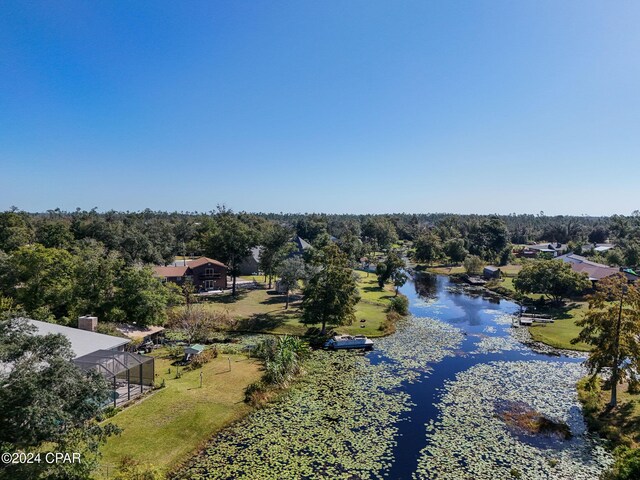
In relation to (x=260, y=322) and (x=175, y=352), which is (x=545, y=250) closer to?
(x=260, y=322)

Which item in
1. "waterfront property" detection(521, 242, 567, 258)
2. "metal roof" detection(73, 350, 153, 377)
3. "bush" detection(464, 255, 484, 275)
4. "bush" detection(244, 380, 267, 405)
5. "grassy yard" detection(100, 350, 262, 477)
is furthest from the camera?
"waterfront property" detection(521, 242, 567, 258)

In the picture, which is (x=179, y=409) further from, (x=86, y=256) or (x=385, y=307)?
(x=385, y=307)

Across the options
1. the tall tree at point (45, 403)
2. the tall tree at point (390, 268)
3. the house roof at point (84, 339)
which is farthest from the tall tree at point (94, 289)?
the tall tree at point (390, 268)

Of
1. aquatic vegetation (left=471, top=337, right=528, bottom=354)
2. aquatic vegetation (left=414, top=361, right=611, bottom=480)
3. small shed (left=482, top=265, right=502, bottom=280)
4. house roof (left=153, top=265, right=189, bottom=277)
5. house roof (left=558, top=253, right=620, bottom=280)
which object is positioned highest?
house roof (left=558, top=253, right=620, bottom=280)

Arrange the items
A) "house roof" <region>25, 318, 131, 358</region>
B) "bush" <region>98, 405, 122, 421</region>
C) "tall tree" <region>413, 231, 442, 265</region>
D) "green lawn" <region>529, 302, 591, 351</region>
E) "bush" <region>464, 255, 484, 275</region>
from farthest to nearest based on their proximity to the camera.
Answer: "tall tree" <region>413, 231, 442, 265</region> < "bush" <region>464, 255, 484, 275</region> < "green lawn" <region>529, 302, 591, 351</region> < "house roof" <region>25, 318, 131, 358</region> < "bush" <region>98, 405, 122, 421</region>

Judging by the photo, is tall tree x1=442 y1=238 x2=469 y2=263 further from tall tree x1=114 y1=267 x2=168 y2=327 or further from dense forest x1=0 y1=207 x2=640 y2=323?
tall tree x1=114 y1=267 x2=168 y2=327

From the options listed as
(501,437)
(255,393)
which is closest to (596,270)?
(501,437)

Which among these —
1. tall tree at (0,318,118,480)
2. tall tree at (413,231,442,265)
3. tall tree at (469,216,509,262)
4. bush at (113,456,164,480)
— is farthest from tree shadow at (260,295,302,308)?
tall tree at (469,216,509,262)
